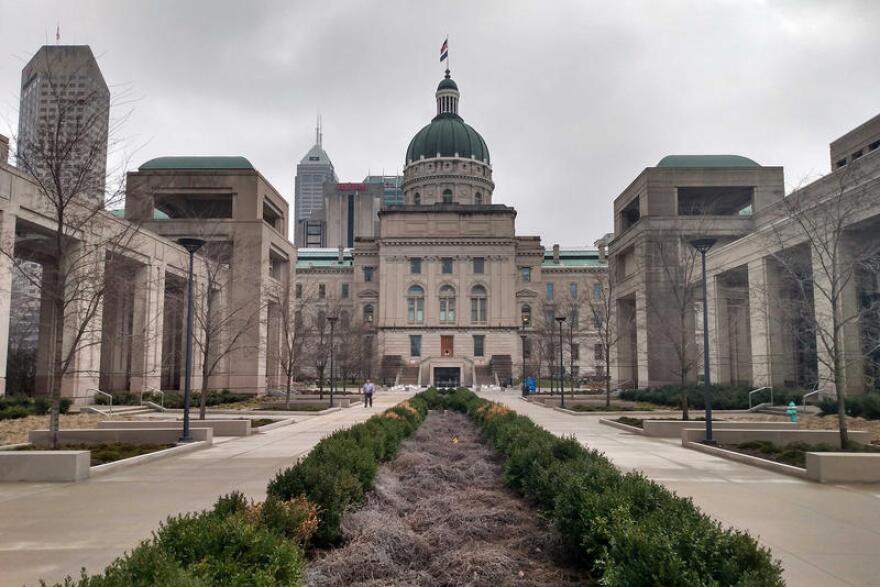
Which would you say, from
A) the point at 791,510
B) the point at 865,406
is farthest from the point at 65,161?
the point at 865,406

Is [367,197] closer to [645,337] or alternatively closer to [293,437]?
[645,337]

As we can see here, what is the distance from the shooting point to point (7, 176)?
86.8ft

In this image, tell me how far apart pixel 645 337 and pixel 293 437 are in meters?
35.1

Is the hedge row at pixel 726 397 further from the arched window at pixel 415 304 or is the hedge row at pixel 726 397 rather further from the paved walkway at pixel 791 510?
the arched window at pixel 415 304

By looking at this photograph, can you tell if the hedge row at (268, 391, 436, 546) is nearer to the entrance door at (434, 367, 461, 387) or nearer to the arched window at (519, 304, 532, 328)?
the entrance door at (434, 367, 461, 387)

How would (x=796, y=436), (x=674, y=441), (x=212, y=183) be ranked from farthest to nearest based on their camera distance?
1. (x=212, y=183)
2. (x=674, y=441)
3. (x=796, y=436)

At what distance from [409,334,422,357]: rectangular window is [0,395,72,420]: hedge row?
62.2 meters

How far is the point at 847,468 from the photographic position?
12.2 metres

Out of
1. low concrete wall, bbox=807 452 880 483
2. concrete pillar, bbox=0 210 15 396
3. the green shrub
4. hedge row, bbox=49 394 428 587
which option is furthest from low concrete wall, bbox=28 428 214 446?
the green shrub

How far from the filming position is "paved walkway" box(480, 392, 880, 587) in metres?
A: 6.75

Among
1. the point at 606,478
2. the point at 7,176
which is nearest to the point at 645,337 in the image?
the point at 7,176

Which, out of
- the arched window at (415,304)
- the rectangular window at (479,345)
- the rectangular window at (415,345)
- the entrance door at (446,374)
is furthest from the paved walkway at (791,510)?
the arched window at (415,304)

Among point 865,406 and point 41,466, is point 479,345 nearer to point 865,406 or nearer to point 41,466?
point 865,406

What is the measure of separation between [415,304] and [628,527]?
8597 cm
